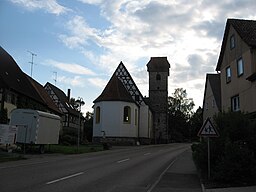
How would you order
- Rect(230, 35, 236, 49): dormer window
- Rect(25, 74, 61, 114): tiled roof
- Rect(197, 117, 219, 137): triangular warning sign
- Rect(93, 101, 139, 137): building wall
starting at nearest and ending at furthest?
Rect(197, 117, 219, 137): triangular warning sign
Rect(230, 35, 236, 49): dormer window
Rect(25, 74, 61, 114): tiled roof
Rect(93, 101, 139, 137): building wall

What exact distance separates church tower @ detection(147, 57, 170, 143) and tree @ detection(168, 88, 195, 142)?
68.5ft

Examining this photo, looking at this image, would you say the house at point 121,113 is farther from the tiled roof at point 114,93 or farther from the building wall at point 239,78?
the building wall at point 239,78

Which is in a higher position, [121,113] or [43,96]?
[43,96]

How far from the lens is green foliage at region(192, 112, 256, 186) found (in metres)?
11.6

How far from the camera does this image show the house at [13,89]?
35.0 meters

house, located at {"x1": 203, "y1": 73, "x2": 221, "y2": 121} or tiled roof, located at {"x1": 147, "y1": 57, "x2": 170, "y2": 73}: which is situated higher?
tiled roof, located at {"x1": 147, "y1": 57, "x2": 170, "y2": 73}

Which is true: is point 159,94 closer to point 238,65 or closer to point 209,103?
point 209,103

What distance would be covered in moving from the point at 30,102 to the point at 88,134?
2804 centimetres

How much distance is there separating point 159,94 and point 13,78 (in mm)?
41870

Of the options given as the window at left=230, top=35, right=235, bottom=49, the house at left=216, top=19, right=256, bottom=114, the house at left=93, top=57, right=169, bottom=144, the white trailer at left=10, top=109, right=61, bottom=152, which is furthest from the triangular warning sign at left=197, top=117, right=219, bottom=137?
the house at left=93, top=57, right=169, bottom=144

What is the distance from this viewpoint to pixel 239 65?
24609 millimetres

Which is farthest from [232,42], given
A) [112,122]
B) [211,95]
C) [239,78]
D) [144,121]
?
[144,121]

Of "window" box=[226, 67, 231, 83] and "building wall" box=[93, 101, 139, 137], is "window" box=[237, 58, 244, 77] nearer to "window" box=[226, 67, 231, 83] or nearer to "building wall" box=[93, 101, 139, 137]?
"window" box=[226, 67, 231, 83]

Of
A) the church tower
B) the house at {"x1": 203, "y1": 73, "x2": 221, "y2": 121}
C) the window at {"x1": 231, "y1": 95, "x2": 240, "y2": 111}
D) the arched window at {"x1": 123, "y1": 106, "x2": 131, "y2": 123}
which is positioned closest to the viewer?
the window at {"x1": 231, "y1": 95, "x2": 240, "y2": 111}
